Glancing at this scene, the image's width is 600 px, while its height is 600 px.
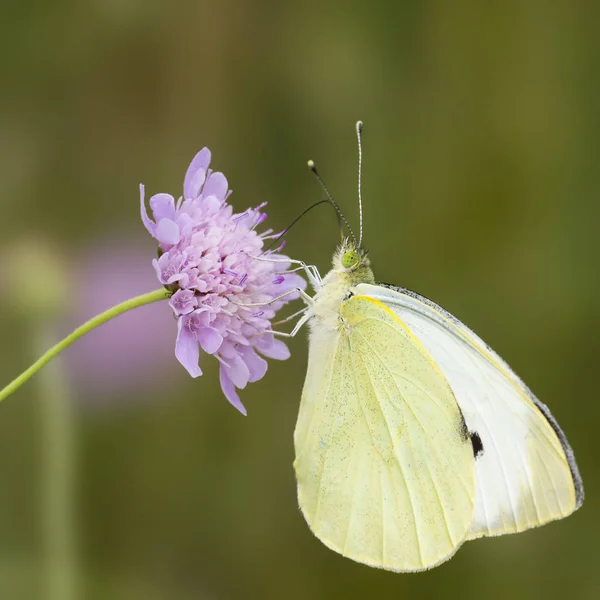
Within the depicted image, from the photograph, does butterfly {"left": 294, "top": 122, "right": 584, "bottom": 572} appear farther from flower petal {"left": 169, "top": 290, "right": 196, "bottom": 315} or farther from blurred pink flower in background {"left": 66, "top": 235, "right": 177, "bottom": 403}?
blurred pink flower in background {"left": 66, "top": 235, "right": 177, "bottom": 403}

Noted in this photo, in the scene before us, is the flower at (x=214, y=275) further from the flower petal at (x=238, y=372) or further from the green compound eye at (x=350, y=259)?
the green compound eye at (x=350, y=259)

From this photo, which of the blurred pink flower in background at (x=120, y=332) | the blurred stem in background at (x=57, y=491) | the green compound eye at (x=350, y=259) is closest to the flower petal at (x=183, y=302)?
the green compound eye at (x=350, y=259)

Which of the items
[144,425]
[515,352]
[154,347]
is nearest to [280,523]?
[144,425]

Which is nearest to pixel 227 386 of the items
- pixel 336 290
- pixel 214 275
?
pixel 214 275

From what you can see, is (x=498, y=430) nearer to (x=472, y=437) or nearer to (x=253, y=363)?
(x=472, y=437)

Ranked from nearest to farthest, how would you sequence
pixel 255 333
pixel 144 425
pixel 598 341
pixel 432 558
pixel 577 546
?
pixel 255 333 < pixel 432 558 < pixel 144 425 < pixel 577 546 < pixel 598 341

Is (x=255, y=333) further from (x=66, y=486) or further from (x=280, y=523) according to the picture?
(x=280, y=523)

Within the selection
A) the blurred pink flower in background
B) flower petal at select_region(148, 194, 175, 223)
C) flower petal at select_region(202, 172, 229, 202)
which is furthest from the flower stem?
the blurred pink flower in background
